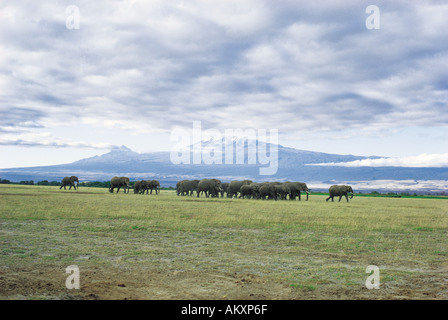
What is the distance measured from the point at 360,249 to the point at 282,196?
44.4 m

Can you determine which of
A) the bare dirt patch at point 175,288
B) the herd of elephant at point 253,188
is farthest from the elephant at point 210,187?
the bare dirt patch at point 175,288

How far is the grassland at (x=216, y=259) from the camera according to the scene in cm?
998

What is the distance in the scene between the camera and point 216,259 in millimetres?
13703

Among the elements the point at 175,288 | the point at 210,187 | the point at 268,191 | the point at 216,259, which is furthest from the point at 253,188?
the point at 175,288

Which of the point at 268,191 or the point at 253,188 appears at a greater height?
the point at 253,188

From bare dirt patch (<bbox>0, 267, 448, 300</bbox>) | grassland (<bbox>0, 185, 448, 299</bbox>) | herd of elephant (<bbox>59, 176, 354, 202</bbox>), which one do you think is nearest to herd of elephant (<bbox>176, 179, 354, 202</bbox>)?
herd of elephant (<bbox>59, 176, 354, 202</bbox>)

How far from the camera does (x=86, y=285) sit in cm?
1014

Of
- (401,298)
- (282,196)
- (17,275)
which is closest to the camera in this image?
(401,298)

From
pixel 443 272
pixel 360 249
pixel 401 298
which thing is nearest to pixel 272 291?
pixel 401 298

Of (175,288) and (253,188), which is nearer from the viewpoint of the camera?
(175,288)

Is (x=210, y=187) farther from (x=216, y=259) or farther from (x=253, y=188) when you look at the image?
(x=216, y=259)

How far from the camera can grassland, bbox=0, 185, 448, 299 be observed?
9977 mm

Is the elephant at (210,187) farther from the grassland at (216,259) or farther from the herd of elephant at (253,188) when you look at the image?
the grassland at (216,259)

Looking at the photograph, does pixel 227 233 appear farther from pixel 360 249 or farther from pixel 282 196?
pixel 282 196
